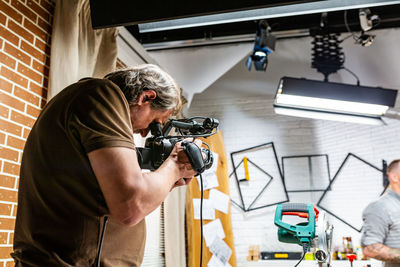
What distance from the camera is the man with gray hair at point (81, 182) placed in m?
0.87

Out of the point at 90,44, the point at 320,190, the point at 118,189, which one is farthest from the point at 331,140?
the point at 118,189

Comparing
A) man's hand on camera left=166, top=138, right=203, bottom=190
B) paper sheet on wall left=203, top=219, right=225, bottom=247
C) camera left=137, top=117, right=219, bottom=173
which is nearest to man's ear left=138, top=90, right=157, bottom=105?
camera left=137, top=117, right=219, bottom=173

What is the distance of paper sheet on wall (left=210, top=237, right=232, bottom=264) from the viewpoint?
150 inches

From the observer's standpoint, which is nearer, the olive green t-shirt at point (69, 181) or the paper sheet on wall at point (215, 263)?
the olive green t-shirt at point (69, 181)

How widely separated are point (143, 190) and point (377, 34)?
132 inches

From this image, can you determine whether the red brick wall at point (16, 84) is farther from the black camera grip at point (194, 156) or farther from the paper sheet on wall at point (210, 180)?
the paper sheet on wall at point (210, 180)

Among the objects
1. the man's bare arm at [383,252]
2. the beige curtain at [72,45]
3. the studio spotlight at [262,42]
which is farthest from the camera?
the studio spotlight at [262,42]

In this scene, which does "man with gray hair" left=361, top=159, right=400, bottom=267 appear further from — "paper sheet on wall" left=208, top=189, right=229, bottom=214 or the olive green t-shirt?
the olive green t-shirt

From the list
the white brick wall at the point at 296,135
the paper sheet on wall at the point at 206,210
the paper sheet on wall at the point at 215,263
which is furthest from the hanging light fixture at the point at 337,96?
the paper sheet on wall at the point at 215,263

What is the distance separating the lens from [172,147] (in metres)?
1.17

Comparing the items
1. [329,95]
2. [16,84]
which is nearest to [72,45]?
[16,84]

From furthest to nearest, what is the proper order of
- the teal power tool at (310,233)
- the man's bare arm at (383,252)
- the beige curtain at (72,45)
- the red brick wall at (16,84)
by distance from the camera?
the man's bare arm at (383,252) → the beige curtain at (72,45) → the red brick wall at (16,84) → the teal power tool at (310,233)

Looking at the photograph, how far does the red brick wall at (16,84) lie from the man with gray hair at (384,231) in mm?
2332

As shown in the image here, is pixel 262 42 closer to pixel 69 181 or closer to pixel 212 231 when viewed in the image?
pixel 212 231
